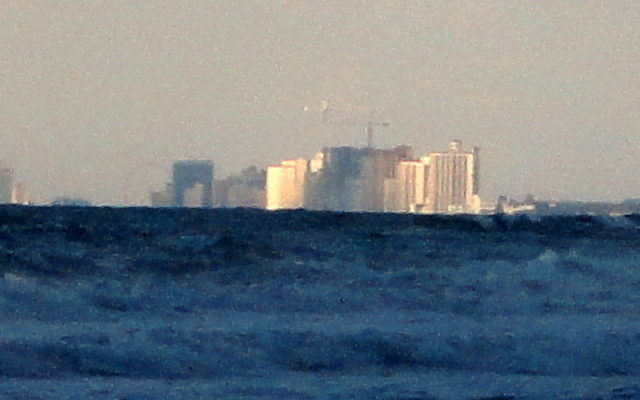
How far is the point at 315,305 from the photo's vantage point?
24875mm

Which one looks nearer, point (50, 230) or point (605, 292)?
point (605, 292)

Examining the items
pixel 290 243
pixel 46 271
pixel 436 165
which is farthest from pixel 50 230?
pixel 436 165

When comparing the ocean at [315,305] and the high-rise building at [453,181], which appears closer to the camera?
the ocean at [315,305]

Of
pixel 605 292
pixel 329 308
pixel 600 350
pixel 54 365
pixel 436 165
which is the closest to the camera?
pixel 54 365

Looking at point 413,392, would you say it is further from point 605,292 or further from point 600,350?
point 605,292

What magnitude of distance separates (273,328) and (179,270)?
9.73 metres

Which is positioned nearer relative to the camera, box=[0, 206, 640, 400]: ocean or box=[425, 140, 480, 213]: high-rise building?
box=[0, 206, 640, 400]: ocean

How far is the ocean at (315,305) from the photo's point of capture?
14.1m

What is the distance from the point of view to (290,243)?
36312mm

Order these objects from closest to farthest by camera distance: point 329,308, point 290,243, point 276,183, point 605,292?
point 329,308 < point 605,292 < point 290,243 < point 276,183

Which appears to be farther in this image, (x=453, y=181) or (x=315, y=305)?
(x=453, y=181)

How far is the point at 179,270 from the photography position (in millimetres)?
29516

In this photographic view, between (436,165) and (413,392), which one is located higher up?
(436,165)

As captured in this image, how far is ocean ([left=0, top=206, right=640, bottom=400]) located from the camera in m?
14.1
